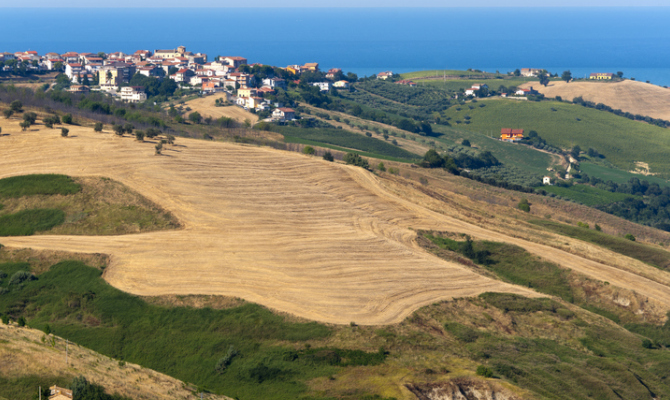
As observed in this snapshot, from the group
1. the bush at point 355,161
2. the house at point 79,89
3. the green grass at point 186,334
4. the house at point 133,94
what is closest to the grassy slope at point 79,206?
the green grass at point 186,334

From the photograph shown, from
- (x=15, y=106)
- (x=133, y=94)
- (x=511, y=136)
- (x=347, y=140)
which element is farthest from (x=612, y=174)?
(x=15, y=106)

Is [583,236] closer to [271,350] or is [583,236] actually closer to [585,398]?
[585,398]

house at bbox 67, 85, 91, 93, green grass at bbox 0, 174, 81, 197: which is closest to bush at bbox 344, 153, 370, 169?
green grass at bbox 0, 174, 81, 197

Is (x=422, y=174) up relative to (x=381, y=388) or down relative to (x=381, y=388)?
up

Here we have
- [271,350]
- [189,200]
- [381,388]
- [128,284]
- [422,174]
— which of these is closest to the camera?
[381,388]

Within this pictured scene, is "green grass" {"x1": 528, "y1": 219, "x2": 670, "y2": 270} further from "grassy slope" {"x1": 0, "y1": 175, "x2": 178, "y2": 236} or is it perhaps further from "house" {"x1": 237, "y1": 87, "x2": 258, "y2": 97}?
"house" {"x1": 237, "y1": 87, "x2": 258, "y2": 97}

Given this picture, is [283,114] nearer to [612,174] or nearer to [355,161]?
[355,161]

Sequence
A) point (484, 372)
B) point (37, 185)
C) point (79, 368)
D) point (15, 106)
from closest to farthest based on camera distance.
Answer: point (79, 368), point (484, 372), point (37, 185), point (15, 106)

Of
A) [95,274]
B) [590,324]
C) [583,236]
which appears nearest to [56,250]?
[95,274]
